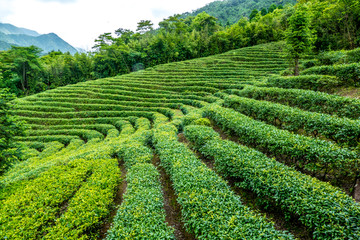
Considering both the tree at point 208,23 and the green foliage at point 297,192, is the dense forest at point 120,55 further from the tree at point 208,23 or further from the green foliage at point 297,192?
the green foliage at point 297,192

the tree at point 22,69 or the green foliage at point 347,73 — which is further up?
the tree at point 22,69

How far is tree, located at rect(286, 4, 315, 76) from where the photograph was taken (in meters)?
21.1

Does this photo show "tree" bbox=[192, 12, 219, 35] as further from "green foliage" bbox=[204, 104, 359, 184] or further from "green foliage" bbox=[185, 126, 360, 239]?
"green foliage" bbox=[185, 126, 360, 239]

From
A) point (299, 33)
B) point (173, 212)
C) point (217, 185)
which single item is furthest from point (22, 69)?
point (299, 33)

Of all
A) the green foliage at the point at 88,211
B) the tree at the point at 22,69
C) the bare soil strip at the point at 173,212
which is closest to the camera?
the green foliage at the point at 88,211

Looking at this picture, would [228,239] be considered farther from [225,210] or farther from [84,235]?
[84,235]

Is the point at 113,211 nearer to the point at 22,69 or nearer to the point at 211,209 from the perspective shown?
the point at 211,209

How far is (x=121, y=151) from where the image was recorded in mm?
11203

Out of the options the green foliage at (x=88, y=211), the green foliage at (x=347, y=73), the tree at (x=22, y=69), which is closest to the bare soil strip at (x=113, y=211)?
the green foliage at (x=88, y=211)

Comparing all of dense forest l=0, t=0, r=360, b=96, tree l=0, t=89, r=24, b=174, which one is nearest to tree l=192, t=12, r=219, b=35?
dense forest l=0, t=0, r=360, b=96

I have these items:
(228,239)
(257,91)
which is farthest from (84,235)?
(257,91)

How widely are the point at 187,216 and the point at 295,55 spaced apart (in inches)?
1030

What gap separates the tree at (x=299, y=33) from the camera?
21.1 m

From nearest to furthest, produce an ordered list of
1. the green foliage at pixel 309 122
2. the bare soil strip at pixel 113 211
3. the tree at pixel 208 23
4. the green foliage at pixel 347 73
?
1. the bare soil strip at pixel 113 211
2. the green foliage at pixel 309 122
3. the green foliage at pixel 347 73
4. the tree at pixel 208 23
